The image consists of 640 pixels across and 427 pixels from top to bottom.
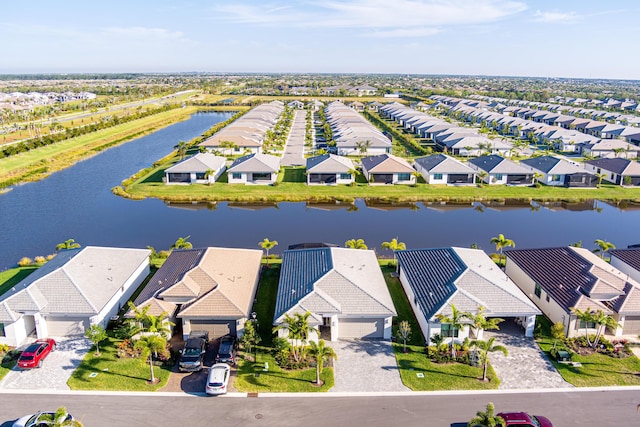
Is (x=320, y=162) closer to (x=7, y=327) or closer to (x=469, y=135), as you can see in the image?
(x=469, y=135)

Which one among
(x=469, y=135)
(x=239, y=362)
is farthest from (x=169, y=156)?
(x=239, y=362)

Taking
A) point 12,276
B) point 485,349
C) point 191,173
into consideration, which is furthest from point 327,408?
point 191,173

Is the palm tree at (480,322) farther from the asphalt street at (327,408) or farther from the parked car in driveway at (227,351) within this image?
the parked car in driveway at (227,351)

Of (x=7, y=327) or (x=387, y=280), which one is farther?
(x=387, y=280)

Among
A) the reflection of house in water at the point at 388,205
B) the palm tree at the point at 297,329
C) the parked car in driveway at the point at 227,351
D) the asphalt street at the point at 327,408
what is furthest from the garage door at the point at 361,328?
the reflection of house in water at the point at 388,205

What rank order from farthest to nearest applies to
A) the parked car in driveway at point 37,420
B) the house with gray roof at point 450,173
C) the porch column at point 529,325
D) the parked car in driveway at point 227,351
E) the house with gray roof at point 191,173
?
the house with gray roof at point 450,173 < the house with gray roof at point 191,173 < the porch column at point 529,325 < the parked car in driveway at point 227,351 < the parked car in driveway at point 37,420

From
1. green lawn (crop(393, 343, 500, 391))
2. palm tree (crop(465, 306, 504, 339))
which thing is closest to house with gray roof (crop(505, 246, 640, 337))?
palm tree (crop(465, 306, 504, 339))

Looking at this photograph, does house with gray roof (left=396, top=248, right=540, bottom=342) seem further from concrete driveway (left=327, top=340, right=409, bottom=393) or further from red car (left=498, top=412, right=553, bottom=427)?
red car (left=498, top=412, right=553, bottom=427)
